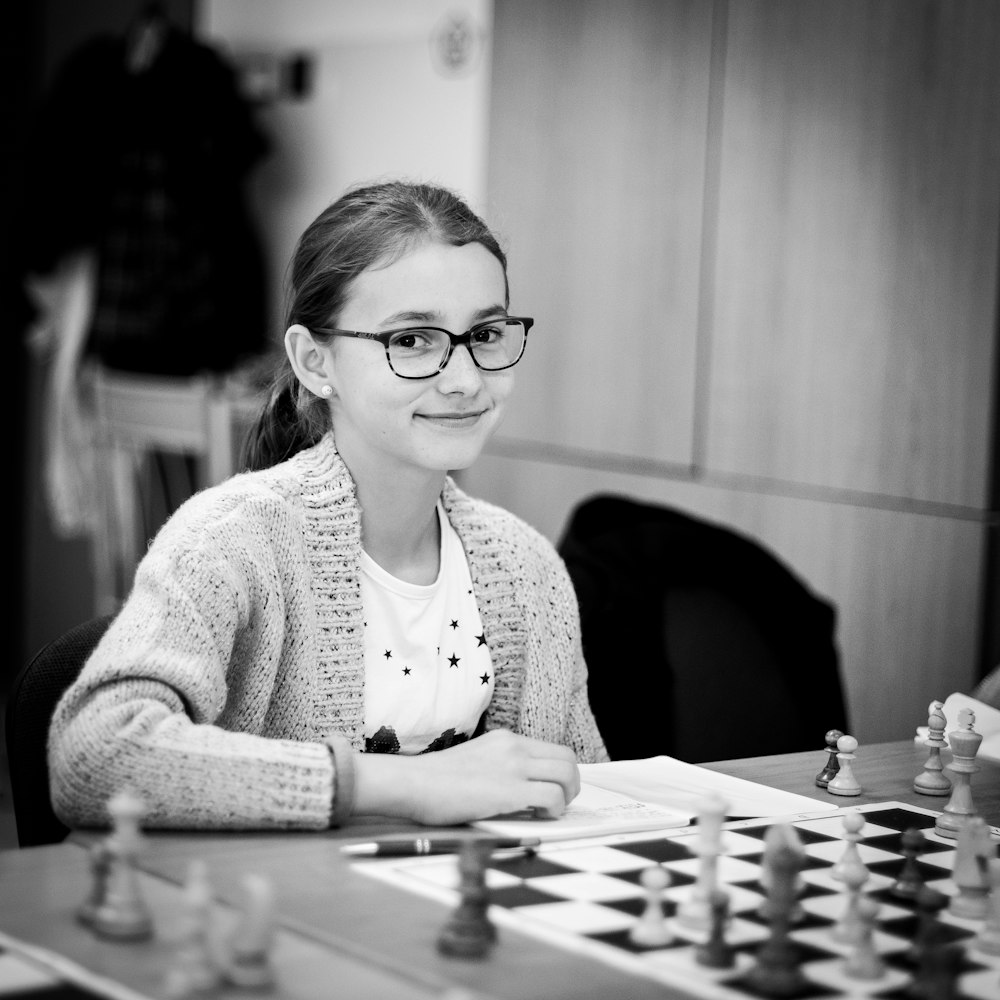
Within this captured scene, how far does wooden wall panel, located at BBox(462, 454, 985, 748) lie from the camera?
9.61 ft

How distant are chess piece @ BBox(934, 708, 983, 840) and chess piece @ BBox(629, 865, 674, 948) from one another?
0.45m

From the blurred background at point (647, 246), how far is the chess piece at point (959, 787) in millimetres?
743

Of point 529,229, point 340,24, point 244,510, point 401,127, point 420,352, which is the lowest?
point 244,510

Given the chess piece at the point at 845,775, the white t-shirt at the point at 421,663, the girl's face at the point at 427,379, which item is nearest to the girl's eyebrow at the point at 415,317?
the girl's face at the point at 427,379

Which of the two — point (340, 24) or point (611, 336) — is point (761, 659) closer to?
point (611, 336)

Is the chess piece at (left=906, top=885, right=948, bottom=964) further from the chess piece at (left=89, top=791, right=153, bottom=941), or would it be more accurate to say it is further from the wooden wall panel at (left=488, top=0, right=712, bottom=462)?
the wooden wall panel at (left=488, top=0, right=712, bottom=462)

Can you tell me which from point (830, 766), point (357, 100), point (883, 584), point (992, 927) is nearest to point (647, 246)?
point (883, 584)

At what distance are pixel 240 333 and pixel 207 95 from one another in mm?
Answer: 707

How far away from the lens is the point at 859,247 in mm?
3088

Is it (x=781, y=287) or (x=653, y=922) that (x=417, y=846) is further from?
(x=781, y=287)

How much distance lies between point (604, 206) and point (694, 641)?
5.43ft

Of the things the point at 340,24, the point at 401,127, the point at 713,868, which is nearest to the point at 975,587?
the point at 713,868

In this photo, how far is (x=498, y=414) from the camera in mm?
1802

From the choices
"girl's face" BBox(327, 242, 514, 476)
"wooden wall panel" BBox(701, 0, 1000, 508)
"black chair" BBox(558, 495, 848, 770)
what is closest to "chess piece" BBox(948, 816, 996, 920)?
"girl's face" BBox(327, 242, 514, 476)
